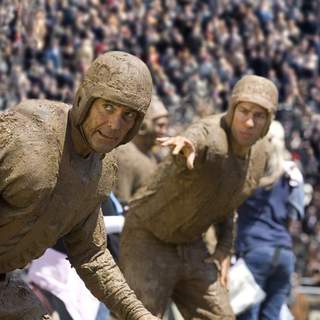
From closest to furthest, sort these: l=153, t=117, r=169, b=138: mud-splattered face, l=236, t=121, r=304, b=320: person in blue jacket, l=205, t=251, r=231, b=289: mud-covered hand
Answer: l=205, t=251, r=231, b=289: mud-covered hand, l=236, t=121, r=304, b=320: person in blue jacket, l=153, t=117, r=169, b=138: mud-splattered face

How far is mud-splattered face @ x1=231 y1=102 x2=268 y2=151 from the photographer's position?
8.38 m

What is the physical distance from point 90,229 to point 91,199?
265mm

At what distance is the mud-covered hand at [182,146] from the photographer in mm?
7701

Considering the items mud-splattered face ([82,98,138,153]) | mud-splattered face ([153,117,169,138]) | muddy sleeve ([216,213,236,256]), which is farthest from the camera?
mud-splattered face ([153,117,169,138])

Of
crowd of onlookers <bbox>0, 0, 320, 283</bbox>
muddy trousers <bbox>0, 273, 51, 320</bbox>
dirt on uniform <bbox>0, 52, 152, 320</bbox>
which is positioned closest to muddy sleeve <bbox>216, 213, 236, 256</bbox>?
dirt on uniform <bbox>0, 52, 152, 320</bbox>

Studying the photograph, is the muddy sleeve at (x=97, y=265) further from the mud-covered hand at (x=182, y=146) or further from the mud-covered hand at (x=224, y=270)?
the mud-covered hand at (x=224, y=270)

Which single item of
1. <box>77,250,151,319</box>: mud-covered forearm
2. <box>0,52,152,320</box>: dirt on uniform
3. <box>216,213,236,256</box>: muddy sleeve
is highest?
<box>0,52,152,320</box>: dirt on uniform

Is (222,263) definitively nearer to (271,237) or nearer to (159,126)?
(271,237)

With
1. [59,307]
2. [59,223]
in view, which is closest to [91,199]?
[59,223]

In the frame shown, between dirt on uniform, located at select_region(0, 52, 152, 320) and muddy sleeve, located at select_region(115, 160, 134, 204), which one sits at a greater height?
dirt on uniform, located at select_region(0, 52, 152, 320)

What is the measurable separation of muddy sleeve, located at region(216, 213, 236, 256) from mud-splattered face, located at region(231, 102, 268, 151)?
643 mm

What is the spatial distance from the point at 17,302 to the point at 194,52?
2344 centimetres

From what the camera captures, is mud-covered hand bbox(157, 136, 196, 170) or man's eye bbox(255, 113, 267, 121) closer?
mud-covered hand bbox(157, 136, 196, 170)

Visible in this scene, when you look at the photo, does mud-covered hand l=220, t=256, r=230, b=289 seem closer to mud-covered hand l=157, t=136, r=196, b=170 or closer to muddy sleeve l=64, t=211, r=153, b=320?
mud-covered hand l=157, t=136, r=196, b=170
